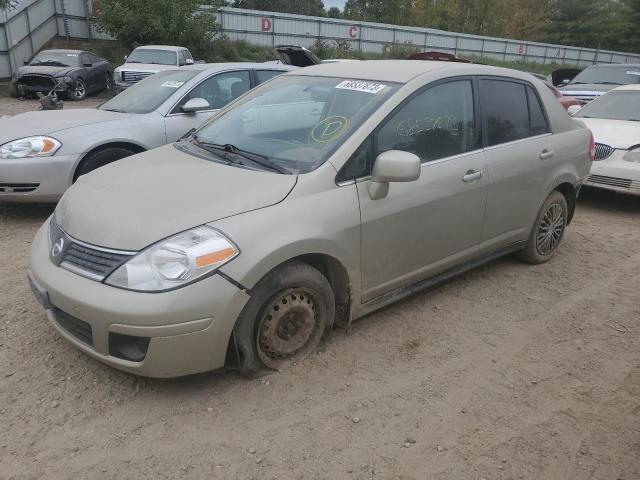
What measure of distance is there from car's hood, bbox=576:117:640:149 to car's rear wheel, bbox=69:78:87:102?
578 inches

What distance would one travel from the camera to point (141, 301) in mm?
2541

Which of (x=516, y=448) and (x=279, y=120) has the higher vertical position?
(x=279, y=120)

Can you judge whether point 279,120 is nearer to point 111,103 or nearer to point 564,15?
point 111,103

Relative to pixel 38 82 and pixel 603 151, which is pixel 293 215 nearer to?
pixel 603 151

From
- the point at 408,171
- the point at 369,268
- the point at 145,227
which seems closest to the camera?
the point at 145,227

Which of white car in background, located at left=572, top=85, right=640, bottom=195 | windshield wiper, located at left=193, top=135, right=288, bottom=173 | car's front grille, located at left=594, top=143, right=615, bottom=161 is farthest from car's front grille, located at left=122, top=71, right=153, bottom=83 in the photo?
windshield wiper, located at left=193, top=135, right=288, bottom=173

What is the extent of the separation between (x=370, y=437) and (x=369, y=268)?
102 cm

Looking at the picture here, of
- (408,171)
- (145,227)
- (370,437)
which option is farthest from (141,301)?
(408,171)

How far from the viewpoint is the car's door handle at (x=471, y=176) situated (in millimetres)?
3710

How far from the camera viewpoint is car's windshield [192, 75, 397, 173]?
325cm

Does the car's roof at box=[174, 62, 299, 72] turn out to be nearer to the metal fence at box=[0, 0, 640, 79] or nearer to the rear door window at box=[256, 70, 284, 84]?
the rear door window at box=[256, 70, 284, 84]

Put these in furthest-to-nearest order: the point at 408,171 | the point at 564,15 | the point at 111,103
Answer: the point at 564,15 < the point at 111,103 < the point at 408,171

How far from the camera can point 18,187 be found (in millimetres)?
5141

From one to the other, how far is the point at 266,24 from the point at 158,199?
88.8 feet
